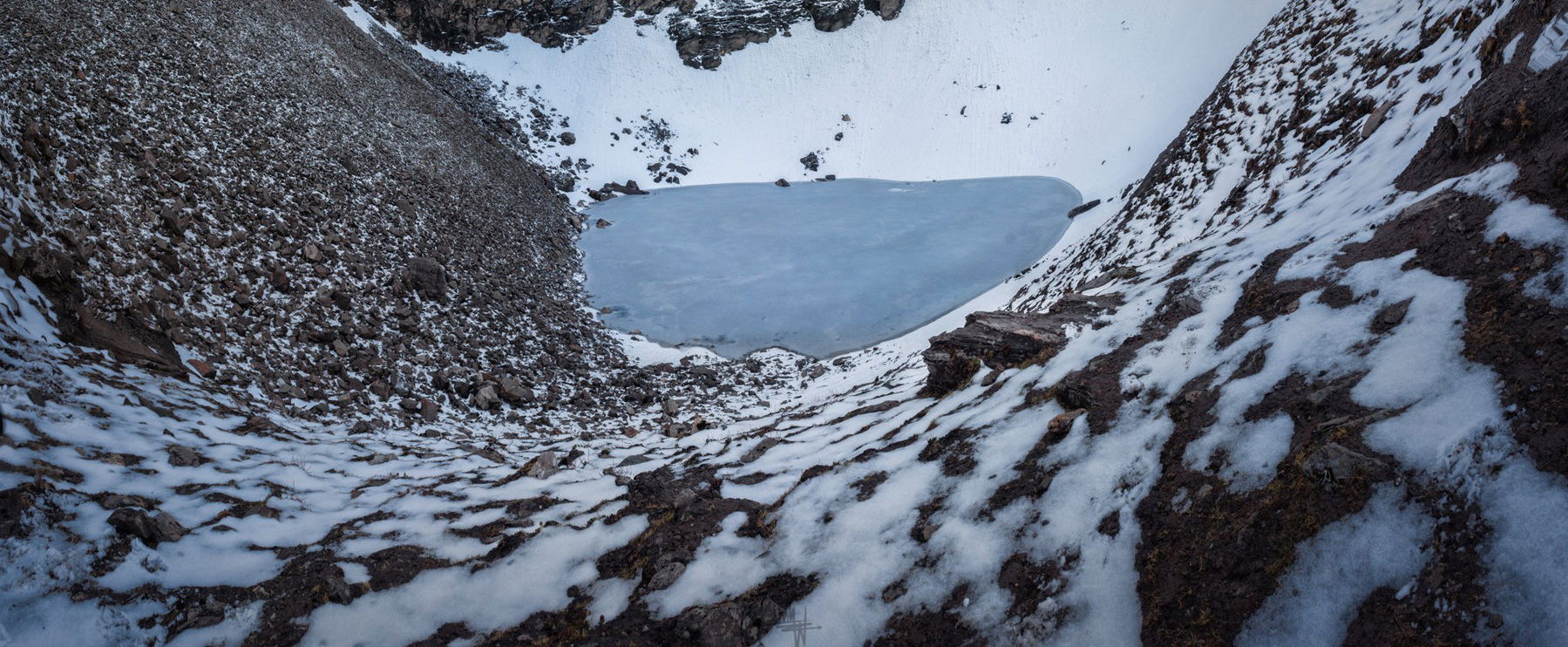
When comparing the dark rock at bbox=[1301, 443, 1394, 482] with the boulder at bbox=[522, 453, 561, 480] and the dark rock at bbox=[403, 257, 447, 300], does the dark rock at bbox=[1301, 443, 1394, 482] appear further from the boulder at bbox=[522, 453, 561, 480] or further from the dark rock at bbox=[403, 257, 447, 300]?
the dark rock at bbox=[403, 257, 447, 300]

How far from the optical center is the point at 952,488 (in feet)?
14.6

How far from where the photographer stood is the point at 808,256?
20031 millimetres

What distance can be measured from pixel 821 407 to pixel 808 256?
11816mm

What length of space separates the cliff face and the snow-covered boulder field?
69.9 feet

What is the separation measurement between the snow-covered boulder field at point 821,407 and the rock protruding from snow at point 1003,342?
2.2 inches

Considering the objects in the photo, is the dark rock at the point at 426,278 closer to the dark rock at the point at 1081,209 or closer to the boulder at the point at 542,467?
→ the boulder at the point at 542,467

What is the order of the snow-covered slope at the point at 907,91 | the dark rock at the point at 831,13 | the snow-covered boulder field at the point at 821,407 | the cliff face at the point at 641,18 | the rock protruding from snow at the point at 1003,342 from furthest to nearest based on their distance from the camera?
the dark rock at the point at 831,13 → the cliff face at the point at 641,18 → the snow-covered slope at the point at 907,91 → the rock protruding from snow at the point at 1003,342 → the snow-covered boulder field at the point at 821,407

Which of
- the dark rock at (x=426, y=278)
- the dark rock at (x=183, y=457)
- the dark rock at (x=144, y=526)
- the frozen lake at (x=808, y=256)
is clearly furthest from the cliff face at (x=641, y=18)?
the dark rock at (x=144, y=526)

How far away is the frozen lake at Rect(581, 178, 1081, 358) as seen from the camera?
15500mm

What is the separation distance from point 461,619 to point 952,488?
11.3ft

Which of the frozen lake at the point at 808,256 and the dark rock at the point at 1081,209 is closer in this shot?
the frozen lake at the point at 808,256

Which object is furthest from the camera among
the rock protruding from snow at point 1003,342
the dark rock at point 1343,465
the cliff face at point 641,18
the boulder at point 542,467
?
the cliff face at point 641,18

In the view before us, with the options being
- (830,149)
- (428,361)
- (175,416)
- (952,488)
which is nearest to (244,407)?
(175,416)

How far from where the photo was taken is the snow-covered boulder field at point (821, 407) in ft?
9.77
